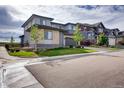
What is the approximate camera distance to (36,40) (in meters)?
6.85

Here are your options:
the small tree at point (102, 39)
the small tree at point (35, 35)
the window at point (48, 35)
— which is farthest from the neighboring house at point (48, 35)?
the small tree at point (102, 39)

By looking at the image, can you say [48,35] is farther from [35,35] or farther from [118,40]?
[118,40]

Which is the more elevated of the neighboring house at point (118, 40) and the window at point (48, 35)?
the window at point (48, 35)

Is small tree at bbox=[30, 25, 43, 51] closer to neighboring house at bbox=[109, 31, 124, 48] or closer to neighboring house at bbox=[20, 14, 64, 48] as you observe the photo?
neighboring house at bbox=[20, 14, 64, 48]

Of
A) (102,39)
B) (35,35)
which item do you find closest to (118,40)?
(102,39)

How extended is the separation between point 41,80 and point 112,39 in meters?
3.76

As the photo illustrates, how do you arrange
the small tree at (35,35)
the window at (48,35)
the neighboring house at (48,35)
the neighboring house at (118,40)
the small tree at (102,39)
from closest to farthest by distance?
1. the neighboring house at (118,40)
2. the small tree at (102,39)
3. the small tree at (35,35)
4. the neighboring house at (48,35)
5. the window at (48,35)

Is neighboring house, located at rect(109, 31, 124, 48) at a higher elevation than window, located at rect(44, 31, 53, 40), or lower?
lower

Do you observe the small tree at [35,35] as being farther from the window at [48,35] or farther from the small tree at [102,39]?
the small tree at [102,39]

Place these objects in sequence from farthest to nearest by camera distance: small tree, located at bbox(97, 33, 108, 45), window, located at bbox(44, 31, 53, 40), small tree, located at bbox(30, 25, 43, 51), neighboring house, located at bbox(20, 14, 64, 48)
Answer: window, located at bbox(44, 31, 53, 40)
neighboring house, located at bbox(20, 14, 64, 48)
small tree, located at bbox(30, 25, 43, 51)
small tree, located at bbox(97, 33, 108, 45)

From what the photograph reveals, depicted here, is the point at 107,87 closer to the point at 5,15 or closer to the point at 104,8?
the point at 104,8

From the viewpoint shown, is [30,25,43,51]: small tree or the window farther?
the window

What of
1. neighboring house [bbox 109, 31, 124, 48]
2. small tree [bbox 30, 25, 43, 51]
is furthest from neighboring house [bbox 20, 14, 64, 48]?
neighboring house [bbox 109, 31, 124, 48]
